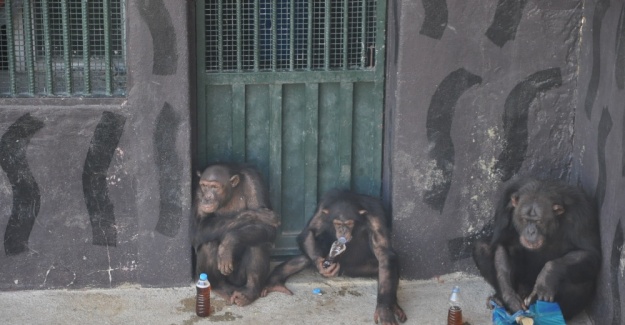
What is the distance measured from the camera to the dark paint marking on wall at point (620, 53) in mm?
7125

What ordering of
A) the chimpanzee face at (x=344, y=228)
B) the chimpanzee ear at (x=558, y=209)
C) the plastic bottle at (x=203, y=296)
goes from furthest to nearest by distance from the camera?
the chimpanzee face at (x=344, y=228) → the plastic bottle at (x=203, y=296) → the chimpanzee ear at (x=558, y=209)

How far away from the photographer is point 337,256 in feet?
27.2

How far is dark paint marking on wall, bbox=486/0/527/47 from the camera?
7.95 meters

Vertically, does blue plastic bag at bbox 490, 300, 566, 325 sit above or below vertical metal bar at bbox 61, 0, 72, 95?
below

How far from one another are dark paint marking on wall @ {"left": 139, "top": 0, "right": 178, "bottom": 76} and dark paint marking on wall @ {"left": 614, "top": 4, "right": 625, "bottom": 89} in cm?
323

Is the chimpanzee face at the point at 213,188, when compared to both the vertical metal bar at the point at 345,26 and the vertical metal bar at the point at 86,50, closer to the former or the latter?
the vertical metal bar at the point at 86,50

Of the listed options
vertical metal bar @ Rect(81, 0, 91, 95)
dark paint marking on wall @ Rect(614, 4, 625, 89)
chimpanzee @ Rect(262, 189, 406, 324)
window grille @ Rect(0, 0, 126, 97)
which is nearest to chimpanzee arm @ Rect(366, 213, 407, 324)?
chimpanzee @ Rect(262, 189, 406, 324)

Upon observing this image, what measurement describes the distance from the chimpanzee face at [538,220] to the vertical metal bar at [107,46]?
3.26m

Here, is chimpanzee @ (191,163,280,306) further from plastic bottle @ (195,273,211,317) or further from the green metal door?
the green metal door

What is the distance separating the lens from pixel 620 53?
7188 millimetres

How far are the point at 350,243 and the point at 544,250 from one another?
5.10ft

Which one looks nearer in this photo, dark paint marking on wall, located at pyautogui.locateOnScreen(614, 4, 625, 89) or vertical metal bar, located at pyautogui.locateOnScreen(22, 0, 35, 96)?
dark paint marking on wall, located at pyautogui.locateOnScreen(614, 4, 625, 89)

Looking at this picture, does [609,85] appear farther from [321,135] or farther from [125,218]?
[125,218]

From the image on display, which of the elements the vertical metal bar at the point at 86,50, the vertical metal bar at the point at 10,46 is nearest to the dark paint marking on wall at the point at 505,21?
the vertical metal bar at the point at 86,50
